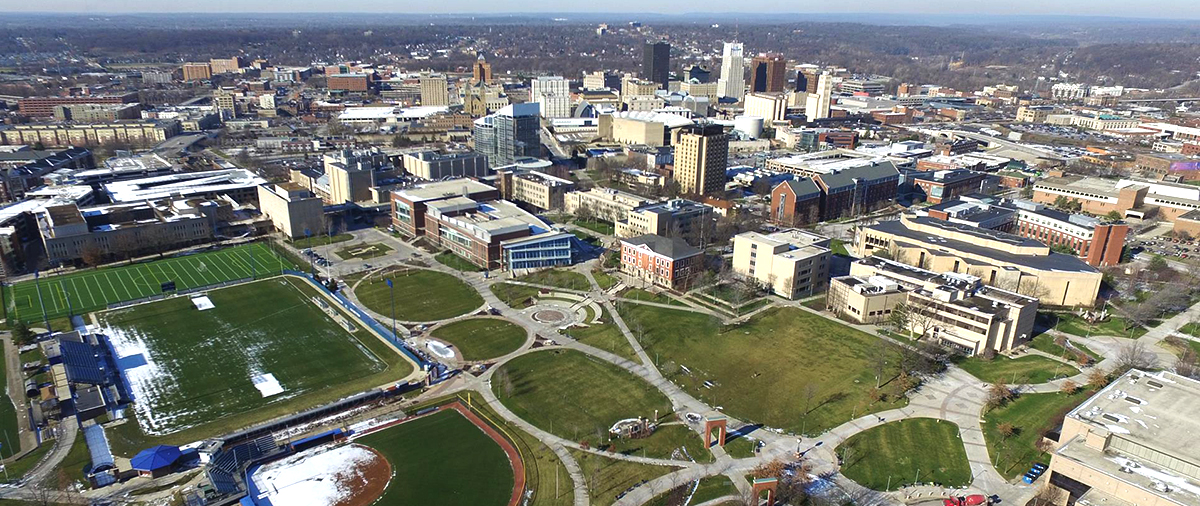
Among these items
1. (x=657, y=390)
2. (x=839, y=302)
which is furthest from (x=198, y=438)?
(x=839, y=302)

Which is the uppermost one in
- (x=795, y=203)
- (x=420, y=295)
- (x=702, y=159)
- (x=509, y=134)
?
(x=509, y=134)

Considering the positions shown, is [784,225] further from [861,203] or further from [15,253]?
[15,253]

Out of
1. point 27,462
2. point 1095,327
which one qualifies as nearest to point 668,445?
point 27,462

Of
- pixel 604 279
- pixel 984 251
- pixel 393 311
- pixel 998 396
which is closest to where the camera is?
pixel 998 396

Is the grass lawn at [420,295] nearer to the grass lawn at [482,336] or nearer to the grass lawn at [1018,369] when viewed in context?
the grass lawn at [482,336]

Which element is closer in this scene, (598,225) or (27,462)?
(27,462)

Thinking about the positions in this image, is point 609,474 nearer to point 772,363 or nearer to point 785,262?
point 772,363

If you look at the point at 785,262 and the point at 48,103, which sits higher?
the point at 48,103

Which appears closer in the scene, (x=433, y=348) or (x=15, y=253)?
(x=433, y=348)
